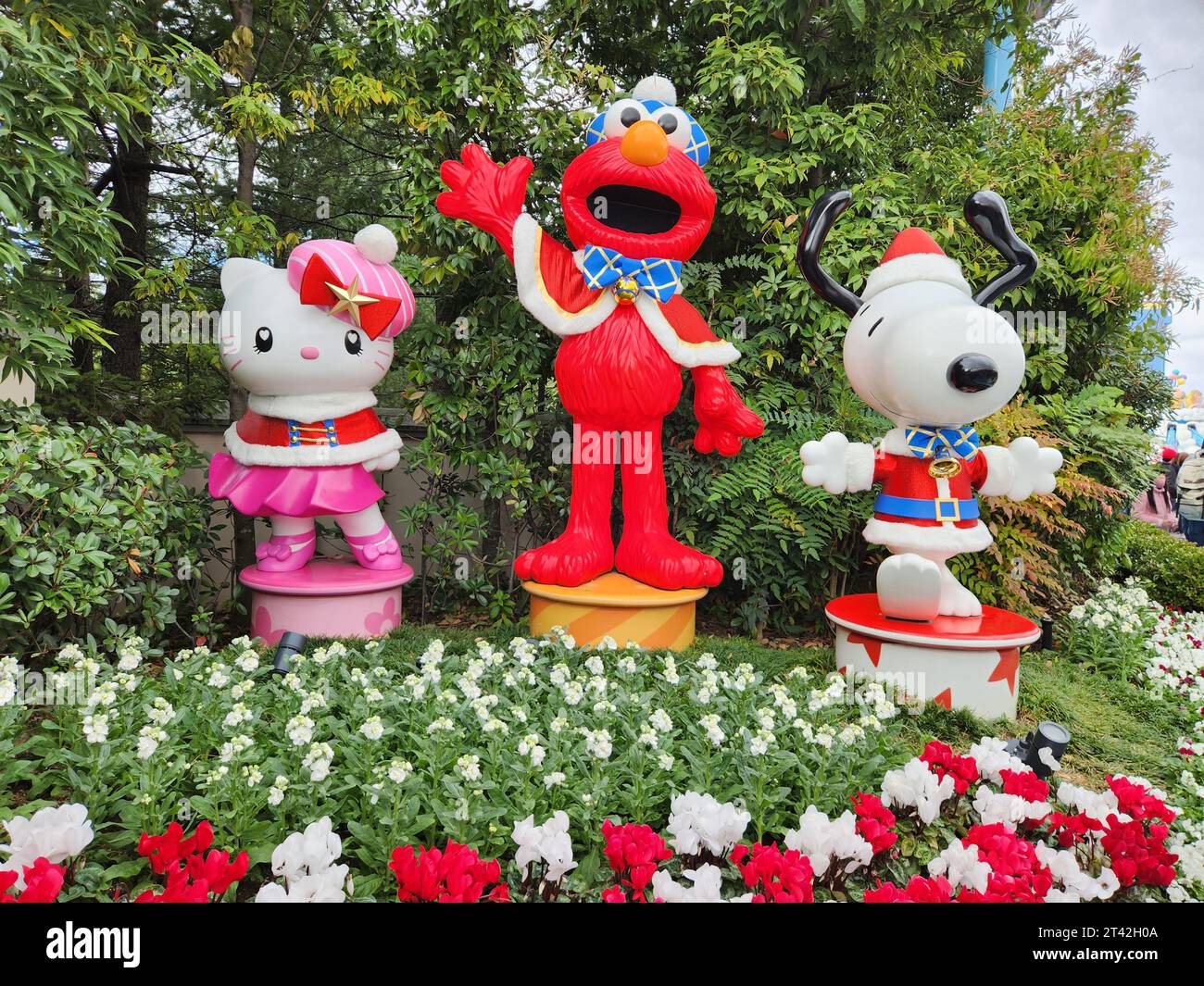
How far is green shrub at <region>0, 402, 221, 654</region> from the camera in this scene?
3.08 meters

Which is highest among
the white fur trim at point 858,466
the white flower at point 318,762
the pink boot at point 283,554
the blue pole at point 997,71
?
the blue pole at point 997,71

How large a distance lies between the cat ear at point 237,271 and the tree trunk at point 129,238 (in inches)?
58.0

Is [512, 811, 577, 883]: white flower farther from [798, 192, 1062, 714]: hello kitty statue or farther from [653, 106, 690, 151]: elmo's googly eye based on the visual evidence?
[653, 106, 690, 151]: elmo's googly eye

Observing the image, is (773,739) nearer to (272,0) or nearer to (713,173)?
(713,173)

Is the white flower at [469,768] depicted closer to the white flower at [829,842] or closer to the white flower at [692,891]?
the white flower at [692,891]

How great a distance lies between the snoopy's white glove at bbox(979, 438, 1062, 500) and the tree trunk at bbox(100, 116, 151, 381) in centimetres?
523

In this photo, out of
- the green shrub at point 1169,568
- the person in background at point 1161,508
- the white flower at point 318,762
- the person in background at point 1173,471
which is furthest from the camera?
the person in background at point 1173,471

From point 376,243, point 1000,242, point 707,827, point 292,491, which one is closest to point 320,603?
point 292,491

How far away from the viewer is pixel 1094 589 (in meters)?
5.30

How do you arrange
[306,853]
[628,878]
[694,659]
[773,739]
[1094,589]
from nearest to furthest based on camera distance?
[306,853] < [628,878] < [773,739] < [694,659] < [1094,589]

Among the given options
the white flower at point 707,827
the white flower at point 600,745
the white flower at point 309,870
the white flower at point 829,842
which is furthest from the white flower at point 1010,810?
the white flower at point 309,870

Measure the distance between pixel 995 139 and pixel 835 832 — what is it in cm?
480

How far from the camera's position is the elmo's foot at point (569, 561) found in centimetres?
388

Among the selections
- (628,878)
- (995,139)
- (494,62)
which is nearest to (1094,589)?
(995,139)
